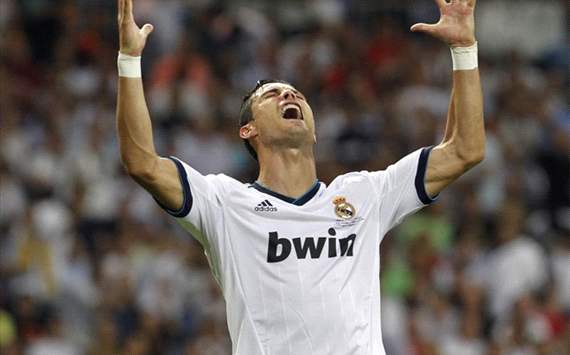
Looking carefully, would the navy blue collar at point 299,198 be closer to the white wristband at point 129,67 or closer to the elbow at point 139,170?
the elbow at point 139,170

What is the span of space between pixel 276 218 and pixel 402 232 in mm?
6204

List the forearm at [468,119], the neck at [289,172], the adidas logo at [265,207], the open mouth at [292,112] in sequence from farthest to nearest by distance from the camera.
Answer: the open mouth at [292,112]
the neck at [289,172]
the forearm at [468,119]
the adidas logo at [265,207]

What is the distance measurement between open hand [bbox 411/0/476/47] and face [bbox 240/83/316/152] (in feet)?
2.44

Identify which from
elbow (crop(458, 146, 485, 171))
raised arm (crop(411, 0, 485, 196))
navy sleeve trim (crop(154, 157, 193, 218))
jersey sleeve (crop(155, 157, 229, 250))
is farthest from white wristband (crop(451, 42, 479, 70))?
navy sleeve trim (crop(154, 157, 193, 218))

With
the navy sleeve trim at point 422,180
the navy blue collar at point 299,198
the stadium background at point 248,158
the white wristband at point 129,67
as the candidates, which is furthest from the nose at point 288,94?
the stadium background at point 248,158

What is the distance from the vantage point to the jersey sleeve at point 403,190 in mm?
5918

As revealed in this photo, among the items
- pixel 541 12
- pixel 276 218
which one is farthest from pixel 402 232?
pixel 276 218

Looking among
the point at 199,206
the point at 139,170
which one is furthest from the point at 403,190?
the point at 139,170

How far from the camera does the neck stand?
19.6ft

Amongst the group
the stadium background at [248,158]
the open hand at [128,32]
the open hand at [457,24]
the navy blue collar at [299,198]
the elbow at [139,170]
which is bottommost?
the stadium background at [248,158]

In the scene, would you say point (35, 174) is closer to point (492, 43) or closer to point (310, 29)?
point (310, 29)

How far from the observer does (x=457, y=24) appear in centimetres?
591

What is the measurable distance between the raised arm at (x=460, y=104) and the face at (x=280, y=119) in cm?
63

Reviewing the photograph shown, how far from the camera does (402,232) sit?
1181 centimetres
